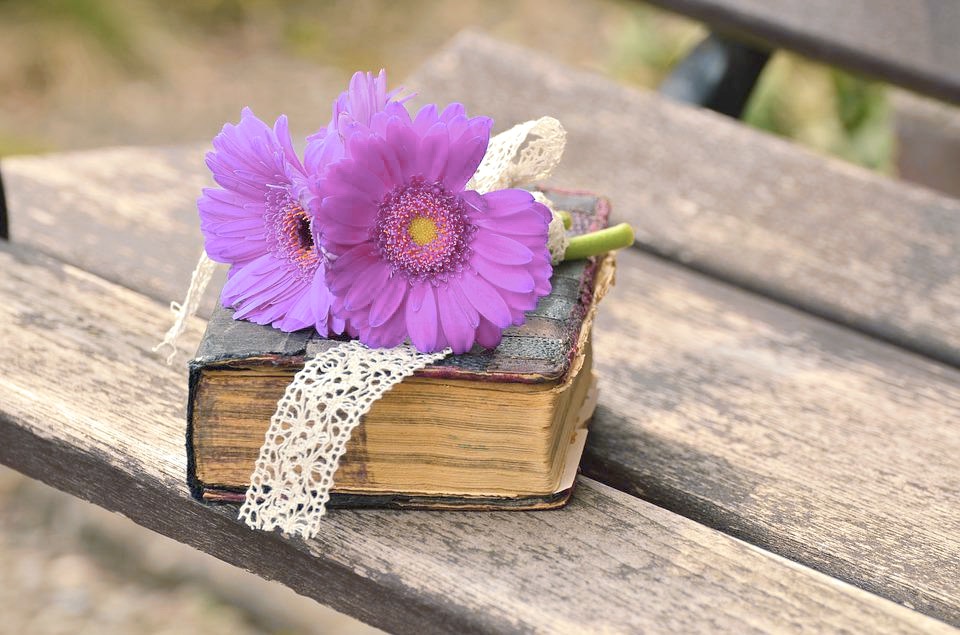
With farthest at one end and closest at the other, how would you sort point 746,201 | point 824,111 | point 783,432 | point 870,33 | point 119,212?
point 824,111 → point 870,33 → point 746,201 → point 119,212 → point 783,432

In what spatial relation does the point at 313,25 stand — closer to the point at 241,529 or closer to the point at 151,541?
the point at 151,541

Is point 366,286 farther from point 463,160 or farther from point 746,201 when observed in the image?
point 746,201

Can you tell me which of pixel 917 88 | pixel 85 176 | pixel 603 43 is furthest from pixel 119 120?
pixel 917 88

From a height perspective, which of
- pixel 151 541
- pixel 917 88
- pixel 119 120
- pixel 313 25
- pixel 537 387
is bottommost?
pixel 151 541

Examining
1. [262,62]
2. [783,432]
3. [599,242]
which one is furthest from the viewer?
[262,62]

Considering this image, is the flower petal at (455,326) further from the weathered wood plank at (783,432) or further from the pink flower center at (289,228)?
the weathered wood plank at (783,432)

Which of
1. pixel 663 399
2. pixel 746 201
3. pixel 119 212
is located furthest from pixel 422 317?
pixel 746 201

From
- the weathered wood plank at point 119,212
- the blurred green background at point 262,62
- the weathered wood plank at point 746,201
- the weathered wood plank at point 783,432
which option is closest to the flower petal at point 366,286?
the weathered wood plank at point 783,432
